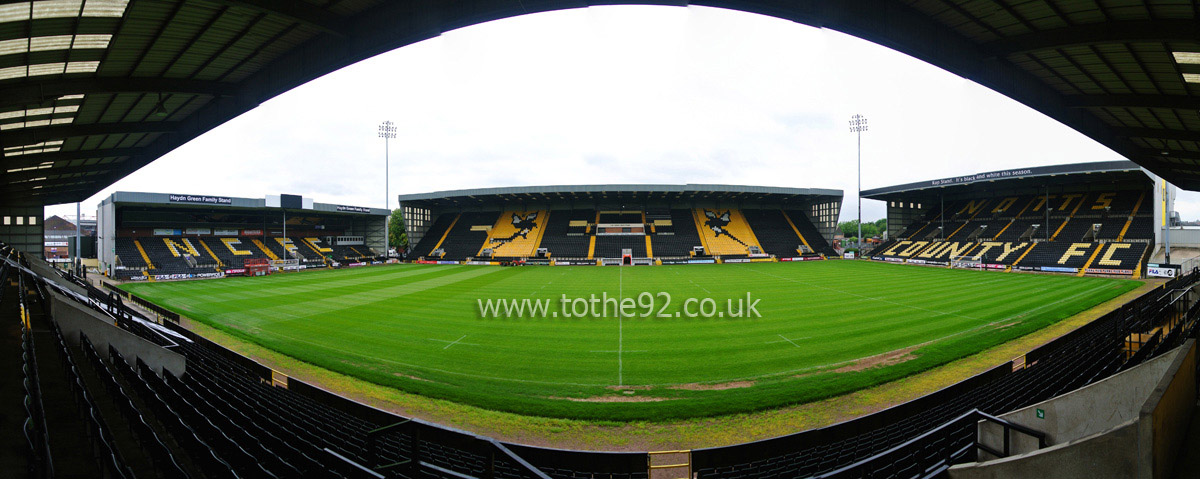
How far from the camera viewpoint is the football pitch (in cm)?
945

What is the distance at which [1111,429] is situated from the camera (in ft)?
10.8

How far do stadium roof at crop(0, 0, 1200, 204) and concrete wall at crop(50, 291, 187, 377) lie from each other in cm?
460

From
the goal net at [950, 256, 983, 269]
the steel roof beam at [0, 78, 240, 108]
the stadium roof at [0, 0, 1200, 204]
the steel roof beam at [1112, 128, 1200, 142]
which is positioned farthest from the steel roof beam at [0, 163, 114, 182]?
the goal net at [950, 256, 983, 269]

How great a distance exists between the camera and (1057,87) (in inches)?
389

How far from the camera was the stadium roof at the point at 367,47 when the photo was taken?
6672mm

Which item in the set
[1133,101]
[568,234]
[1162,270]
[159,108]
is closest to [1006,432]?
[1133,101]

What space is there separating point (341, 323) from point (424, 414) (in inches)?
401

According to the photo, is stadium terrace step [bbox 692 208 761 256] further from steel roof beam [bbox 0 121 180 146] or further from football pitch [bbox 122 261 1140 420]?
steel roof beam [bbox 0 121 180 146]

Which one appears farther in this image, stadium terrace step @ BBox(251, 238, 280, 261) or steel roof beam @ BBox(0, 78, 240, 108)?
stadium terrace step @ BBox(251, 238, 280, 261)

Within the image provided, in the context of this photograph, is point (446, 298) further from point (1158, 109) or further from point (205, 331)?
point (1158, 109)

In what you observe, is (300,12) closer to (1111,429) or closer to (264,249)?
(1111,429)

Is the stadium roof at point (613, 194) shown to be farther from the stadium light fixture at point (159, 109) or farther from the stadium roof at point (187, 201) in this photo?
the stadium light fixture at point (159, 109)

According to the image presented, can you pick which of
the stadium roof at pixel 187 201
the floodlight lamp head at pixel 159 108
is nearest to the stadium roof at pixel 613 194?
the stadium roof at pixel 187 201

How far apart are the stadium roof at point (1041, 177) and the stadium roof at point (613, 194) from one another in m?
9.12
